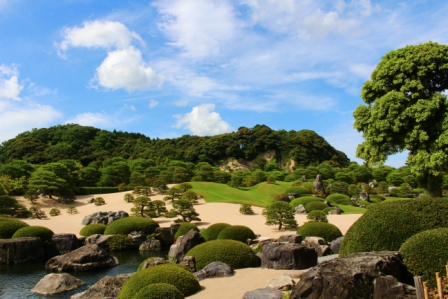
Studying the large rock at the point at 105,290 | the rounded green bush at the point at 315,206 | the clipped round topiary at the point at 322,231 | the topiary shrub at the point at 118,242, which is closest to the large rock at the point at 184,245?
the large rock at the point at 105,290

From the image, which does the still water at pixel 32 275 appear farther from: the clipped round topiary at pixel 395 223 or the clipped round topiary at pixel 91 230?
the clipped round topiary at pixel 395 223

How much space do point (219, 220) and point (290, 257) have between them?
14596mm

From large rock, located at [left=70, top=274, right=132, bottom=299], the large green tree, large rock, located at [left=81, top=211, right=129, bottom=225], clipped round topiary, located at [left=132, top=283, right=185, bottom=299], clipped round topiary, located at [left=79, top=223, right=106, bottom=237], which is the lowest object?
large rock, located at [left=70, top=274, right=132, bottom=299]

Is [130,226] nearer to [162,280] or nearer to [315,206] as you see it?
[162,280]

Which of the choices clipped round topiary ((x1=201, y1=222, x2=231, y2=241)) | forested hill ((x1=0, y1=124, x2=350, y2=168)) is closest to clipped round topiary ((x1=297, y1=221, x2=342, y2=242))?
clipped round topiary ((x1=201, y1=222, x2=231, y2=241))

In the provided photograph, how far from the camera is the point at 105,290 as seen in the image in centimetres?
892

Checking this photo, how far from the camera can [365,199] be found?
3466 centimetres

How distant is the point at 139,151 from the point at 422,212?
57.4 metres

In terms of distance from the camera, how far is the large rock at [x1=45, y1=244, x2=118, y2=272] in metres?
13.2

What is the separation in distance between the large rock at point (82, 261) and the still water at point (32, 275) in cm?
30

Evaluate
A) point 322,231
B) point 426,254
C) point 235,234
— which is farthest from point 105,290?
point 322,231

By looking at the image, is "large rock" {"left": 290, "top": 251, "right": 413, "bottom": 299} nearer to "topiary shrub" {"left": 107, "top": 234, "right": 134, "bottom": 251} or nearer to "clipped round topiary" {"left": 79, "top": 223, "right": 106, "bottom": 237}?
"topiary shrub" {"left": 107, "top": 234, "right": 134, "bottom": 251}

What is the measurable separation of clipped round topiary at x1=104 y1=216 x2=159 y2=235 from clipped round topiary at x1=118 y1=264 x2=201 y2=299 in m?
11.5

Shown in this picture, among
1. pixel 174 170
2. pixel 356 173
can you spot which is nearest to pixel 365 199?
pixel 356 173
